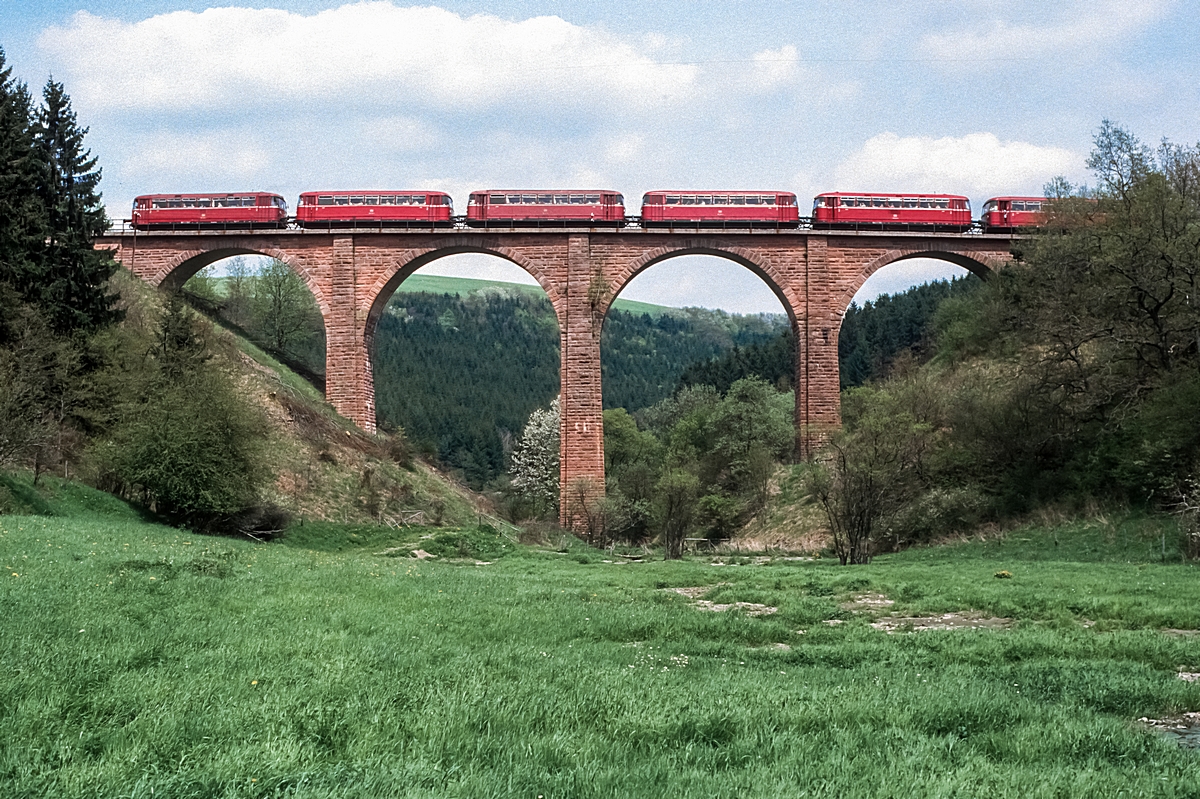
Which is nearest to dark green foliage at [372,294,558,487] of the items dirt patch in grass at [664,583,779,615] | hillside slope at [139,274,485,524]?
hillside slope at [139,274,485,524]

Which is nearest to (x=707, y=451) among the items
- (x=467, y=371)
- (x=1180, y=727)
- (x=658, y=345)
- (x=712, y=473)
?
(x=712, y=473)

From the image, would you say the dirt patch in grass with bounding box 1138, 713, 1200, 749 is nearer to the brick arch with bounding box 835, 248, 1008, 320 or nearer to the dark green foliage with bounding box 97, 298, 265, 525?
the dark green foliage with bounding box 97, 298, 265, 525

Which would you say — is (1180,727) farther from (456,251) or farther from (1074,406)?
(456,251)

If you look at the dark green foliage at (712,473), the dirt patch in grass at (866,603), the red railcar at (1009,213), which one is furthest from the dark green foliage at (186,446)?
the red railcar at (1009,213)

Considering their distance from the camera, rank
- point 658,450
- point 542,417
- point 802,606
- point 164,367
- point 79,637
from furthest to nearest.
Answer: point 542,417 < point 658,450 < point 164,367 < point 802,606 < point 79,637

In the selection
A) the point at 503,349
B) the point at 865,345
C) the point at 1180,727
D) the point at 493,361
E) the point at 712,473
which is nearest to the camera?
the point at 1180,727

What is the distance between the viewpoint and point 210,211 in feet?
127

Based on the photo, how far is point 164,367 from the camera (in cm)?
2364

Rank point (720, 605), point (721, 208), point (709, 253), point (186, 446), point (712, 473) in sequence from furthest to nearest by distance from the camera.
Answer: point (712, 473) < point (709, 253) < point (721, 208) < point (186, 446) < point (720, 605)

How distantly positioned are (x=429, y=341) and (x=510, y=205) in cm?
9707

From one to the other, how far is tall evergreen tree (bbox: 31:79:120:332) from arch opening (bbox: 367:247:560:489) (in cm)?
1960

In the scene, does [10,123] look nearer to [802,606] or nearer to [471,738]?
[802,606]

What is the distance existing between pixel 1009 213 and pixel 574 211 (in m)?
18.4

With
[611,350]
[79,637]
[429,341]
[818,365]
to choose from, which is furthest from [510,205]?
[611,350]
